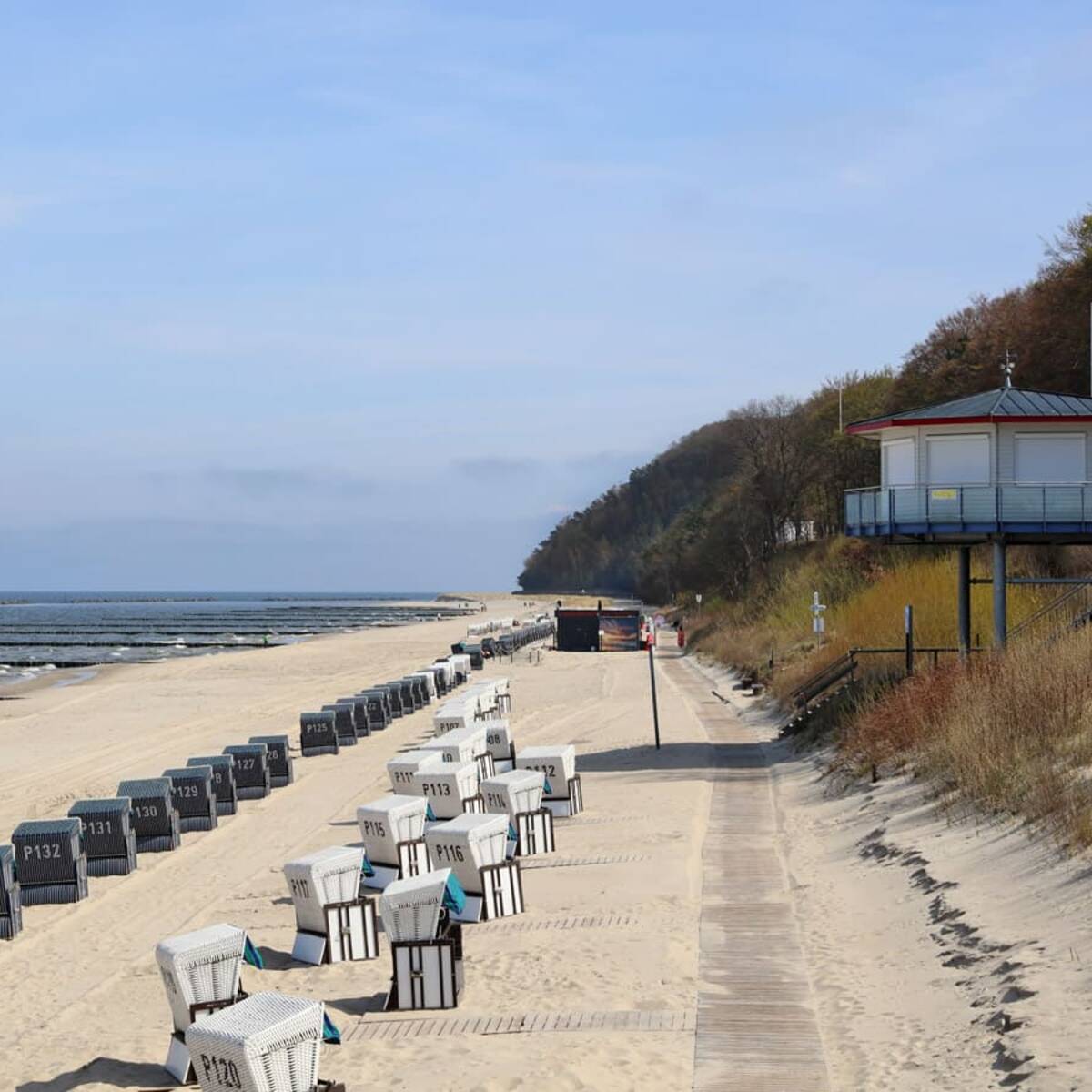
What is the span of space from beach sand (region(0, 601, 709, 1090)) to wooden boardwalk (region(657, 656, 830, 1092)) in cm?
23

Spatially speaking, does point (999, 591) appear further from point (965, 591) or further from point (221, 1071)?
point (221, 1071)

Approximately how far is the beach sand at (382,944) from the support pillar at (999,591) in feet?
Result: 20.2

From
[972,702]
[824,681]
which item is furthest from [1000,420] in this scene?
[824,681]

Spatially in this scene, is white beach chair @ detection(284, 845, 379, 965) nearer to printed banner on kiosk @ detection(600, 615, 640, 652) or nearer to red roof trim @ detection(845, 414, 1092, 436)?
red roof trim @ detection(845, 414, 1092, 436)

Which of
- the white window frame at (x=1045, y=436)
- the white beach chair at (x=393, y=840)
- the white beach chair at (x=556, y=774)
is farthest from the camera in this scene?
the white window frame at (x=1045, y=436)

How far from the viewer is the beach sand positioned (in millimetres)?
10977

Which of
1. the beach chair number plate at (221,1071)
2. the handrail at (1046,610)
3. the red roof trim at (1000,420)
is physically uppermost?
the red roof trim at (1000,420)

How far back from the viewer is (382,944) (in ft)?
49.2

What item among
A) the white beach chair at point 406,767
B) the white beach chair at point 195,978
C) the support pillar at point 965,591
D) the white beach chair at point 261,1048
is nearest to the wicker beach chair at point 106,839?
the white beach chair at point 406,767

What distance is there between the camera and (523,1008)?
480 inches

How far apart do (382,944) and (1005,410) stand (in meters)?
17.4

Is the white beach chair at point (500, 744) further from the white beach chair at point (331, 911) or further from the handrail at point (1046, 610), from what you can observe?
the white beach chair at point (331, 911)

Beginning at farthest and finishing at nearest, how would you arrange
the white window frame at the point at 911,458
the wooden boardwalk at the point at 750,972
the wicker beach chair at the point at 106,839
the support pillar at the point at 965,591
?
1. the support pillar at the point at 965,591
2. the white window frame at the point at 911,458
3. the wicker beach chair at the point at 106,839
4. the wooden boardwalk at the point at 750,972

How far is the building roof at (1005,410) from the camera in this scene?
27359 millimetres
